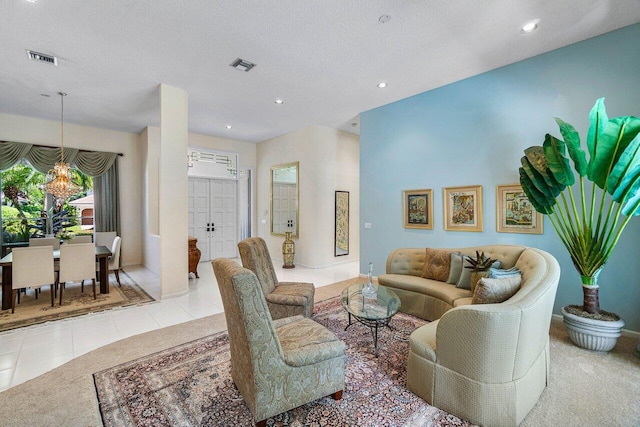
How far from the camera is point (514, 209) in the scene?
3.90 m

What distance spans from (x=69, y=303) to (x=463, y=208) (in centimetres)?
624

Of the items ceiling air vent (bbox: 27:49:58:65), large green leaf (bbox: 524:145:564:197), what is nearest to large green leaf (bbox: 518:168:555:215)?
large green leaf (bbox: 524:145:564:197)

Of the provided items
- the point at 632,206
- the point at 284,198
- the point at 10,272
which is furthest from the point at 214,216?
the point at 632,206

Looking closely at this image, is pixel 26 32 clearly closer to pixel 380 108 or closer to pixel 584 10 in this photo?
pixel 380 108

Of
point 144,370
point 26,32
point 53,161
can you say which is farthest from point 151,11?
point 53,161

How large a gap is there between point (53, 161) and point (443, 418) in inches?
323

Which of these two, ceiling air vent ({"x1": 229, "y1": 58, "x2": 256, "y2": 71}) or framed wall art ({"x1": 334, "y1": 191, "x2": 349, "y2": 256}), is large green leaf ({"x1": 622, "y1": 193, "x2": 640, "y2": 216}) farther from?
framed wall art ({"x1": 334, "y1": 191, "x2": 349, "y2": 256})

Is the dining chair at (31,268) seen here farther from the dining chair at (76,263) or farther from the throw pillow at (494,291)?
the throw pillow at (494,291)

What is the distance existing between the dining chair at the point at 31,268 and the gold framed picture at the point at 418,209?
5.55 meters

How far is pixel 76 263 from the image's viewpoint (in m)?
4.27

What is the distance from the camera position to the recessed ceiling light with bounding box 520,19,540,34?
3.04 m

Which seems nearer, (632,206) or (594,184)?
(632,206)

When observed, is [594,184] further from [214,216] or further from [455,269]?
[214,216]

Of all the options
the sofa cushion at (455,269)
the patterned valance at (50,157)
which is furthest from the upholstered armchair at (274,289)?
the patterned valance at (50,157)
